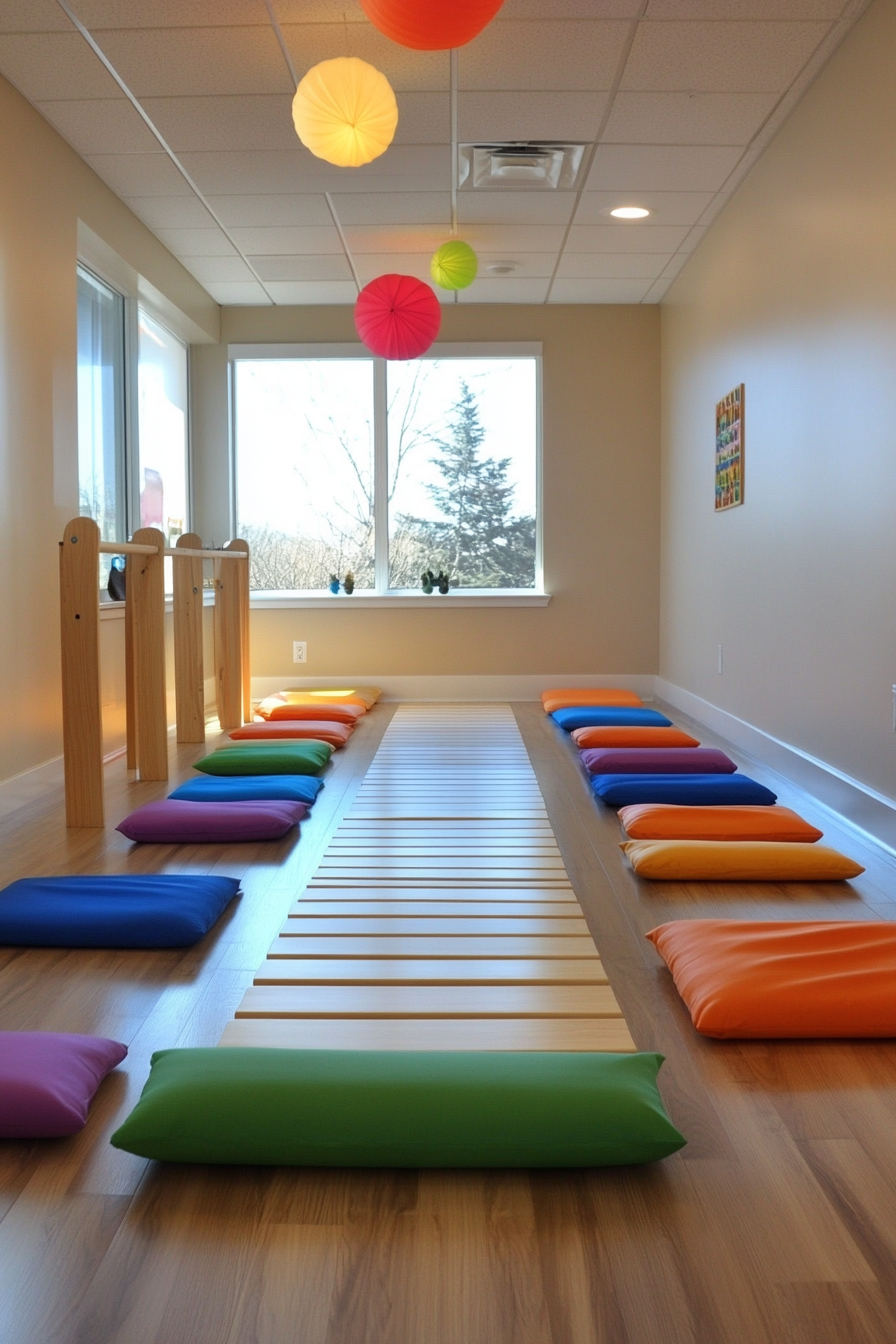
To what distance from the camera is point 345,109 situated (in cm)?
316

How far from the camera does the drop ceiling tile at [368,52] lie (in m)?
3.53

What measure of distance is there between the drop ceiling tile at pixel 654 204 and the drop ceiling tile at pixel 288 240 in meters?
1.23

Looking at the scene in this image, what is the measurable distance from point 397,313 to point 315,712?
201 centimetres

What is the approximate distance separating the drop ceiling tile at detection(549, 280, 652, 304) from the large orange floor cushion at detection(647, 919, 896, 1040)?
16.7 ft

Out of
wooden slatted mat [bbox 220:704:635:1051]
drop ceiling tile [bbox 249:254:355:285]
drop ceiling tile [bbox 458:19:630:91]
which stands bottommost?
wooden slatted mat [bbox 220:704:635:1051]

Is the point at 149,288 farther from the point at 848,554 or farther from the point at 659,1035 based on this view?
the point at 659,1035

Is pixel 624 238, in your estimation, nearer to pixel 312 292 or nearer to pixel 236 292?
pixel 312 292

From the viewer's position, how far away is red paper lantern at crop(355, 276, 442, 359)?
5.34m

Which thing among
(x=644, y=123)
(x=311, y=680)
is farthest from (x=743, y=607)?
(x=311, y=680)

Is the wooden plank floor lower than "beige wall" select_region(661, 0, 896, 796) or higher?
lower

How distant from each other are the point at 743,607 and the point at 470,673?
253 centimetres

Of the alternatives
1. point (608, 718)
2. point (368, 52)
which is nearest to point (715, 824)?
point (608, 718)

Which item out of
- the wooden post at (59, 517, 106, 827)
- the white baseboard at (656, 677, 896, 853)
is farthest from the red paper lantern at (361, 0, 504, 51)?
the white baseboard at (656, 677, 896, 853)

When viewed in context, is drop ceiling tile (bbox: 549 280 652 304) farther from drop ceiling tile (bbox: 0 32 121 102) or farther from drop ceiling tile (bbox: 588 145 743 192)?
drop ceiling tile (bbox: 0 32 121 102)
